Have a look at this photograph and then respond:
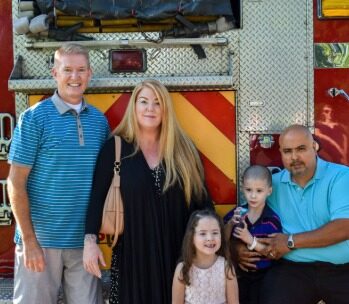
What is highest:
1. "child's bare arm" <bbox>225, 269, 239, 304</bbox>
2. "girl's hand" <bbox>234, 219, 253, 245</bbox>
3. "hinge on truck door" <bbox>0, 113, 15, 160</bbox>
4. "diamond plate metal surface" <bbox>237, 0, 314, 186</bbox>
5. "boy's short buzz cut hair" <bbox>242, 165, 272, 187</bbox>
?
"diamond plate metal surface" <bbox>237, 0, 314, 186</bbox>

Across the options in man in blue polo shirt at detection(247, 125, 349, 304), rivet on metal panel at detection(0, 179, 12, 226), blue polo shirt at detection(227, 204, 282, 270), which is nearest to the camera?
man in blue polo shirt at detection(247, 125, 349, 304)

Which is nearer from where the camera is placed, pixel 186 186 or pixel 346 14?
pixel 186 186

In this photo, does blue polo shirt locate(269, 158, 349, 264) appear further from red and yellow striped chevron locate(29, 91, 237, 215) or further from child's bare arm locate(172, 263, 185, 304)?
child's bare arm locate(172, 263, 185, 304)

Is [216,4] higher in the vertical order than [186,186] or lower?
higher

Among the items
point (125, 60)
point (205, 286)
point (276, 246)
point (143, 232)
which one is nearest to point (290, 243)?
point (276, 246)

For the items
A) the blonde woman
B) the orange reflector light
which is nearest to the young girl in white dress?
the blonde woman

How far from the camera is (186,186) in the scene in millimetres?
3068

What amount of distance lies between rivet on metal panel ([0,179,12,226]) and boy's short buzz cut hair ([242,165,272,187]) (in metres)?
1.31

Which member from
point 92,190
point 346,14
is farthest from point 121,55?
point 346,14

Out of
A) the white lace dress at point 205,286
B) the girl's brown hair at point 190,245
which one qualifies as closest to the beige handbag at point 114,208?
the girl's brown hair at point 190,245

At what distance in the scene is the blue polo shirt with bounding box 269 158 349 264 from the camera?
316cm

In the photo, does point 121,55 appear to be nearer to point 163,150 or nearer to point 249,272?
point 163,150

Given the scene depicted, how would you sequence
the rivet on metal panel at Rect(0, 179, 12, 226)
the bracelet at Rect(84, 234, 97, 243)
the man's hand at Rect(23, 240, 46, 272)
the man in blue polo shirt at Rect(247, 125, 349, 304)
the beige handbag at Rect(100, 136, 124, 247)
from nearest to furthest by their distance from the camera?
the man's hand at Rect(23, 240, 46, 272) → the bracelet at Rect(84, 234, 97, 243) → the beige handbag at Rect(100, 136, 124, 247) → the man in blue polo shirt at Rect(247, 125, 349, 304) → the rivet on metal panel at Rect(0, 179, 12, 226)

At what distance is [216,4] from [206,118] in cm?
63
